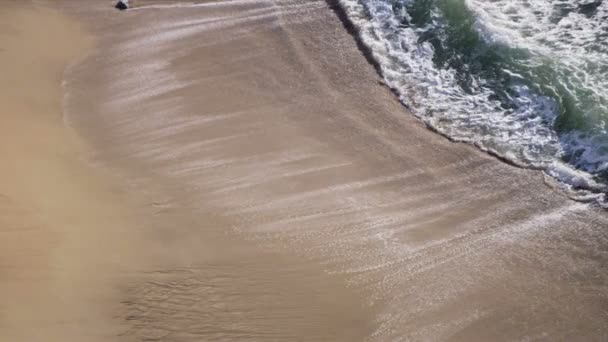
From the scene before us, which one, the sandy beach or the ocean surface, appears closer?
the sandy beach

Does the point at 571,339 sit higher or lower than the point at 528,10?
lower

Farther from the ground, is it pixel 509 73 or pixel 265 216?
pixel 509 73

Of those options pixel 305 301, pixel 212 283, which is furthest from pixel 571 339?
pixel 212 283

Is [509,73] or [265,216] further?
[509,73]

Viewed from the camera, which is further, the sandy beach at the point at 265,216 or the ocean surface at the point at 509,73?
the ocean surface at the point at 509,73

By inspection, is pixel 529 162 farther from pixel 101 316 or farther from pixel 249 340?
pixel 101 316
